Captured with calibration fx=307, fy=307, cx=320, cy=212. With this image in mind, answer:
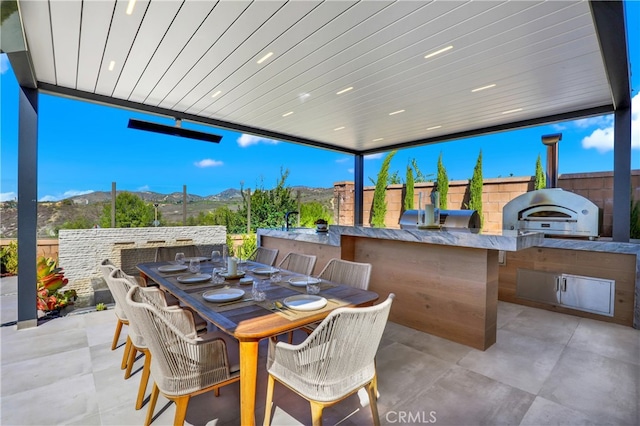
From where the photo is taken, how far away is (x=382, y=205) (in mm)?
7016

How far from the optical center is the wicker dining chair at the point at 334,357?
135 centimetres

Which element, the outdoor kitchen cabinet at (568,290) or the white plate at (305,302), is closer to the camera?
the white plate at (305,302)

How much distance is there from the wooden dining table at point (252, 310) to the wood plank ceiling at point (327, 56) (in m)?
1.87

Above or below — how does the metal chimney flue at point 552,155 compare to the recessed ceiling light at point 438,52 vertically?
below

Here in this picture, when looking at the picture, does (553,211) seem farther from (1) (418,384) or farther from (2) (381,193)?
(2) (381,193)

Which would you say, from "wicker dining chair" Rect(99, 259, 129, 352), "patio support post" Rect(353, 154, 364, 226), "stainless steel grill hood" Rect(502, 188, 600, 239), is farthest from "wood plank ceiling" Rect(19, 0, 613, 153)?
"patio support post" Rect(353, 154, 364, 226)

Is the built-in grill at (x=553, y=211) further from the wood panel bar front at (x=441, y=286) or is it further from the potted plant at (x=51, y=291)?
the potted plant at (x=51, y=291)

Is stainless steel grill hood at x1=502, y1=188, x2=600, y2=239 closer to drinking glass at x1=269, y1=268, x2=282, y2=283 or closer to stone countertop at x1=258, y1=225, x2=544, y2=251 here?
stone countertop at x1=258, y1=225, x2=544, y2=251

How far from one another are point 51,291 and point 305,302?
3708 mm

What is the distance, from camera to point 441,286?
3.00m

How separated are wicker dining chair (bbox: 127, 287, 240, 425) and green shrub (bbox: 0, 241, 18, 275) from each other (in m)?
5.71

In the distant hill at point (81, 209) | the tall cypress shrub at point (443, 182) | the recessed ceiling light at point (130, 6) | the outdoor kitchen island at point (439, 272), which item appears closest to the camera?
the recessed ceiling light at point (130, 6)

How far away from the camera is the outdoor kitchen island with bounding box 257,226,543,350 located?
8.88ft

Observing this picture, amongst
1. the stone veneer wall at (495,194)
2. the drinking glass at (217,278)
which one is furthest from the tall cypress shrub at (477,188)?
the drinking glass at (217,278)
